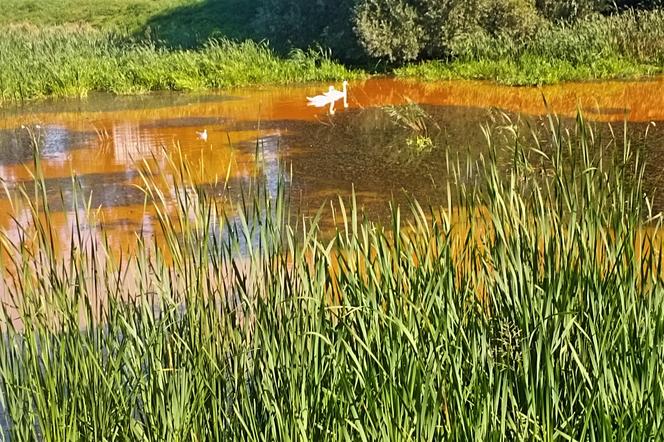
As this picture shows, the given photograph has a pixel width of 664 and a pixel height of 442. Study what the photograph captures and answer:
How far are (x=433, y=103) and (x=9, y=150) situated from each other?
5.72m

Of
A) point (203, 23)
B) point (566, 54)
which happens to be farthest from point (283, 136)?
point (203, 23)

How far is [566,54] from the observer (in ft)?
48.8

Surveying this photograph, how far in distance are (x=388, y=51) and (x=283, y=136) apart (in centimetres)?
524

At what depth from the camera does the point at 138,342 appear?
282 centimetres

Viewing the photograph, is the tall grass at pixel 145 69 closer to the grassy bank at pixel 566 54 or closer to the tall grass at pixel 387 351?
the grassy bank at pixel 566 54

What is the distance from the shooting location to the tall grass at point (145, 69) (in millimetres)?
15133

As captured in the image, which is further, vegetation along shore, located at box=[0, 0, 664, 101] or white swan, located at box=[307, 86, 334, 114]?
vegetation along shore, located at box=[0, 0, 664, 101]

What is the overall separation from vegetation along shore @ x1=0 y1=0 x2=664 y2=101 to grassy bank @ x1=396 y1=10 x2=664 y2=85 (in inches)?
0.7

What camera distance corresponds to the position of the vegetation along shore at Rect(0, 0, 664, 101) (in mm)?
14727

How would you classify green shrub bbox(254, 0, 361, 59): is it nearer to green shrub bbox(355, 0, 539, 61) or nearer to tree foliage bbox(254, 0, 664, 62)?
tree foliage bbox(254, 0, 664, 62)

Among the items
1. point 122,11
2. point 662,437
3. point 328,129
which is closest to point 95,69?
point 328,129

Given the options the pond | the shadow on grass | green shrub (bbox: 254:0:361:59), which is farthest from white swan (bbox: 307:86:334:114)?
the shadow on grass

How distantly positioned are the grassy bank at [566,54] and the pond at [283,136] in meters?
0.55

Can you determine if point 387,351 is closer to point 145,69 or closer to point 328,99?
point 328,99
